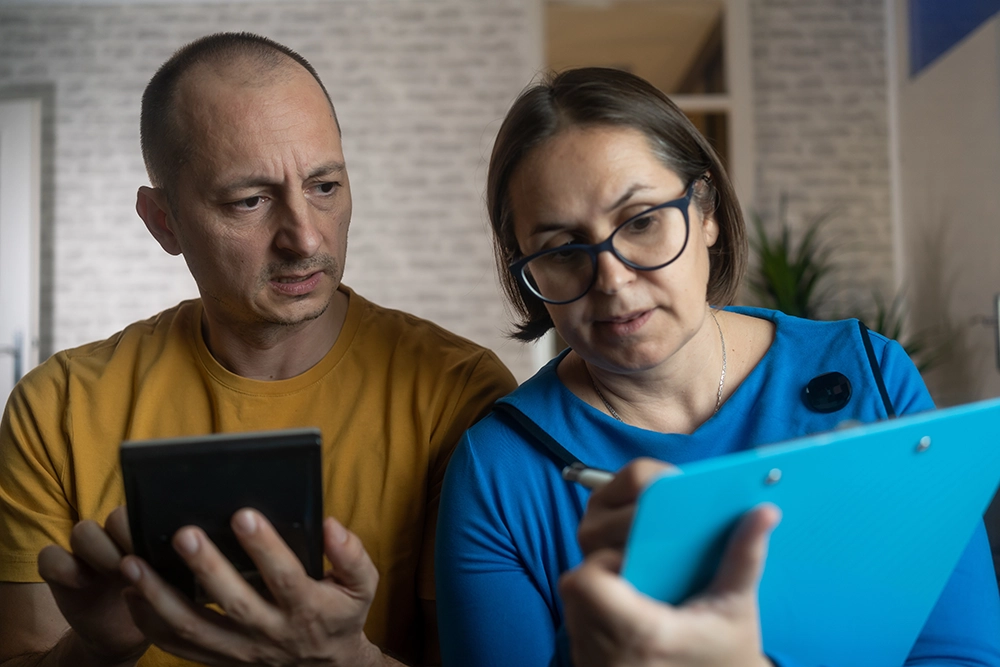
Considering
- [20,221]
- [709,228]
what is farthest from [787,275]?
[20,221]

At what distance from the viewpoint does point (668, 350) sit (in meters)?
1.12

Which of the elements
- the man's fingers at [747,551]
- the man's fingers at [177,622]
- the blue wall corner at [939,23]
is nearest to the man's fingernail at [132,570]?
the man's fingers at [177,622]

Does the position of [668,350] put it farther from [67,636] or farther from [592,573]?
[67,636]

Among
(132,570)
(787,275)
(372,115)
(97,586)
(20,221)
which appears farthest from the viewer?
(372,115)

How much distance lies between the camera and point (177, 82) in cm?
144

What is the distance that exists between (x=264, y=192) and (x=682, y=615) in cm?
99

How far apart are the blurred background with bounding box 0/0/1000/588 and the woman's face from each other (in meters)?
4.20

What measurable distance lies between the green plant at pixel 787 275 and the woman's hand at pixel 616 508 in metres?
3.98

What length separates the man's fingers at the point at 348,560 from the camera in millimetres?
871

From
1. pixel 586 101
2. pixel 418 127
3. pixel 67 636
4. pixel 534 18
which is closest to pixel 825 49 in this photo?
pixel 534 18

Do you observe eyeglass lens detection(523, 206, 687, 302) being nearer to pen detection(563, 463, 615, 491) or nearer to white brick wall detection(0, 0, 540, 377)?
pen detection(563, 463, 615, 491)

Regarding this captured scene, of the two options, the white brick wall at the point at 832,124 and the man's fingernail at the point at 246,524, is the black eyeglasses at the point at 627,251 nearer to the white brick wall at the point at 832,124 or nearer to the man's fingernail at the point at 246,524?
the man's fingernail at the point at 246,524

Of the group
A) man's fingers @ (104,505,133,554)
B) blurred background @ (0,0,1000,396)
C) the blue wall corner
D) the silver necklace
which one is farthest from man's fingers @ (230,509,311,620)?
blurred background @ (0,0,1000,396)

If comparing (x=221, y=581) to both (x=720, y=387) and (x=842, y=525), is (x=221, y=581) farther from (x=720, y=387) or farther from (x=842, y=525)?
(x=720, y=387)
